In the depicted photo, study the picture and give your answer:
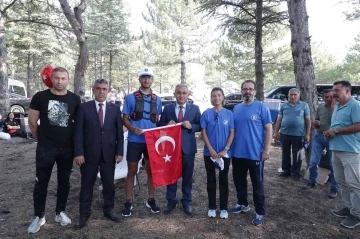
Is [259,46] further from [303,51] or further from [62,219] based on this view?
[62,219]

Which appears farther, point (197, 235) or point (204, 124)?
point (204, 124)

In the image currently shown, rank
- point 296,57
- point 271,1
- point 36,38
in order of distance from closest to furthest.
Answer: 1. point 296,57
2. point 271,1
3. point 36,38

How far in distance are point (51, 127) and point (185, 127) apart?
1700 mm

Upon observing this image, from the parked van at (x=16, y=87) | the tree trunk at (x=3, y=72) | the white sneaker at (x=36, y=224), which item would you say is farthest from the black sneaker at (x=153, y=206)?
the parked van at (x=16, y=87)

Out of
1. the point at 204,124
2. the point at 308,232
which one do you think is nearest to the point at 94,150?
the point at 204,124

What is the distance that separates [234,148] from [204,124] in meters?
0.52

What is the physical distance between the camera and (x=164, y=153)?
413cm

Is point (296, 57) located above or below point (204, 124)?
above

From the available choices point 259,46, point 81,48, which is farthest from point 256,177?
point 259,46

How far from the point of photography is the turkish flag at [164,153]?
4.00 meters

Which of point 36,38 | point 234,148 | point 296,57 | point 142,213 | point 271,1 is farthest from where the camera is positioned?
point 36,38

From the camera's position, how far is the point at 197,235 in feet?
11.5

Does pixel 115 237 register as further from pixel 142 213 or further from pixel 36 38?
pixel 36 38

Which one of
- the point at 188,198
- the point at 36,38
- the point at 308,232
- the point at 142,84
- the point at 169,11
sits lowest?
the point at 308,232
